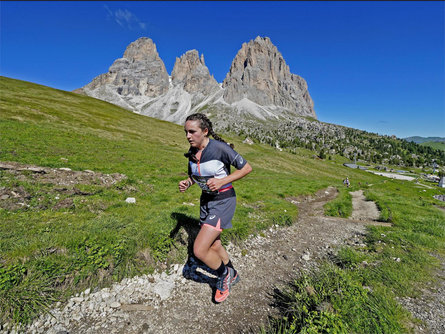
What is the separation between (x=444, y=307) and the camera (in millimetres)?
4191

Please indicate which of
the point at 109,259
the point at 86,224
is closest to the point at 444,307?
the point at 109,259

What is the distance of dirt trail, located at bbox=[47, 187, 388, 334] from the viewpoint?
13.8ft

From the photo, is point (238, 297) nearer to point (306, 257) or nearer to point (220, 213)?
point (220, 213)

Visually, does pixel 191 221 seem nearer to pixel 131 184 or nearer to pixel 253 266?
pixel 253 266

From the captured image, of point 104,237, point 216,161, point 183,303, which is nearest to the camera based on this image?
point 216,161

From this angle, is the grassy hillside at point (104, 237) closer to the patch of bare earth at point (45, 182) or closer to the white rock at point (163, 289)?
the patch of bare earth at point (45, 182)

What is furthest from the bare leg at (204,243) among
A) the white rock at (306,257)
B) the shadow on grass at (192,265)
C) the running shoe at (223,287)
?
the white rock at (306,257)

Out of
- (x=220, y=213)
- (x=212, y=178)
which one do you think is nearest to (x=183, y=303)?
(x=220, y=213)

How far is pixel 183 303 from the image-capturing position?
16.0 feet

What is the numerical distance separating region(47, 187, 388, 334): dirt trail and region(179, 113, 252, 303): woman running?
500mm

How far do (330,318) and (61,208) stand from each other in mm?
9816

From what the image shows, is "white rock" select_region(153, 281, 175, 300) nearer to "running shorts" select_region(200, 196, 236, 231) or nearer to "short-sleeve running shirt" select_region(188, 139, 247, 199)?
"running shorts" select_region(200, 196, 236, 231)

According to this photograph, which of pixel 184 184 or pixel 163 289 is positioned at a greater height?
pixel 184 184

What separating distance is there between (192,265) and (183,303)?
1365 millimetres
